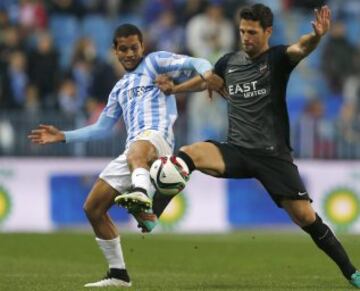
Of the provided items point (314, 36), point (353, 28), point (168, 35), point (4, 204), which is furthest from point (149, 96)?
point (353, 28)

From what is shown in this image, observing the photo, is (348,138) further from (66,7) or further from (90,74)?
(66,7)

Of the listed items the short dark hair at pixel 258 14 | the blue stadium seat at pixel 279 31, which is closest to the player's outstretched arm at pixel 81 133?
the short dark hair at pixel 258 14

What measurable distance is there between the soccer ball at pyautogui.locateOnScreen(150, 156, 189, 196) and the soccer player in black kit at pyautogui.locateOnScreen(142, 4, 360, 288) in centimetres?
26

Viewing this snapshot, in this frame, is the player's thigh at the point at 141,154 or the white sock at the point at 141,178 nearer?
the white sock at the point at 141,178

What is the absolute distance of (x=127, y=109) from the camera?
37.0 ft

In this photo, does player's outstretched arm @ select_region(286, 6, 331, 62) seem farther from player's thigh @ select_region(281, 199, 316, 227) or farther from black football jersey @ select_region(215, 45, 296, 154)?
player's thigh @ select_region(281, 199, 316, 227)

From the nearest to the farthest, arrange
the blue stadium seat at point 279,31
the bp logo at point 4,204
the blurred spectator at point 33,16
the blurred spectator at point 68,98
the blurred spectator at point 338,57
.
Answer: the bp logo at point 4,204 → the blurred spectator at point 68,98 → the blurred spectator at point 338,57 → the blurred spectator at point 33,16 → the blue stadium seat at point 279,31

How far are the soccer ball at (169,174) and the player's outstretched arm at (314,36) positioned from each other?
1.37 meters

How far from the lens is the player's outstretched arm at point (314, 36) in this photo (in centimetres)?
977

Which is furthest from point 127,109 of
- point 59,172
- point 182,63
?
point 59,172

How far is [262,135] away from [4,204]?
9.73 metres

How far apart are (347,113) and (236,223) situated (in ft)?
11.3

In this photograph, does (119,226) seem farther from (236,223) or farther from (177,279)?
(177,279)

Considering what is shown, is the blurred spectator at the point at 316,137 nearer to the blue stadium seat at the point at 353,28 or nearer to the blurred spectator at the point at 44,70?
the blurred spectator at the point at 44,70
